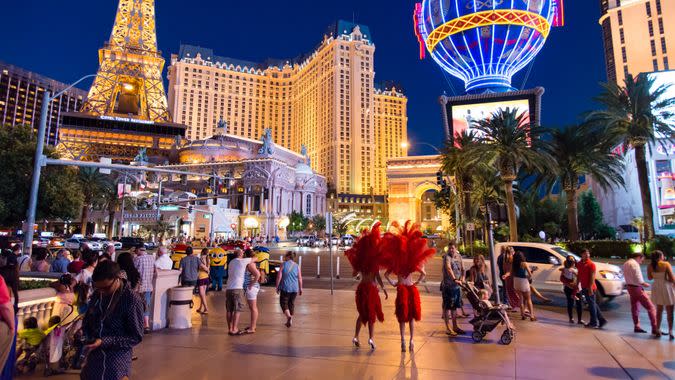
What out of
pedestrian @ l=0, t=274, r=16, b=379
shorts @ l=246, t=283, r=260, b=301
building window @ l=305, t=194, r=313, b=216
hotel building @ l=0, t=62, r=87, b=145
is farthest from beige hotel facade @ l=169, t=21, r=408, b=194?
pedestrian @ l=0, t=274, r=16, b=379

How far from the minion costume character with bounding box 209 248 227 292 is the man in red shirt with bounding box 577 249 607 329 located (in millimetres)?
11848

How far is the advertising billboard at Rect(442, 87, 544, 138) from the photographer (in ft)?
187

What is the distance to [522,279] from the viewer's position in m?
9.84

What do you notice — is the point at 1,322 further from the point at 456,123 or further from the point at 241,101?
the point at 241,101

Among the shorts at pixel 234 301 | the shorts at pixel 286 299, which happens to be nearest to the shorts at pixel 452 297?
the shorts at pixel 286 299

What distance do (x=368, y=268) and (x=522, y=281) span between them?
4788mm

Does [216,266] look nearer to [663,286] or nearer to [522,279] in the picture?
[522,279]

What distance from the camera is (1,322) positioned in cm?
356

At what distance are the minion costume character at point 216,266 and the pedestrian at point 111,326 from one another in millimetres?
11937

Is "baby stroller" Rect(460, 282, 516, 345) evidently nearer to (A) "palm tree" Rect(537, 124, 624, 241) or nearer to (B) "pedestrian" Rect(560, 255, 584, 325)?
(B) "pedestrian" Rect(560, 255, 584, 325)

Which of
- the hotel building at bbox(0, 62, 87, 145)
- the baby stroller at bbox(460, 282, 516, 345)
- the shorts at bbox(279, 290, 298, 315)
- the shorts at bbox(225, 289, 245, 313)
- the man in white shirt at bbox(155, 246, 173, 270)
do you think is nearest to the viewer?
the baby stroller at bbox(460, 282, 516, 345)

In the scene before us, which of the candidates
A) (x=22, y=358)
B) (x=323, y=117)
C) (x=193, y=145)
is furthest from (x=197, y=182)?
(x=22, y=358)

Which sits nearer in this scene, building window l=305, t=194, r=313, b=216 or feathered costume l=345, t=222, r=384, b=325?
feathered costume l=345, t=222, r=384, b=325

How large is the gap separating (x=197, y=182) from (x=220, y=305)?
95.9m
